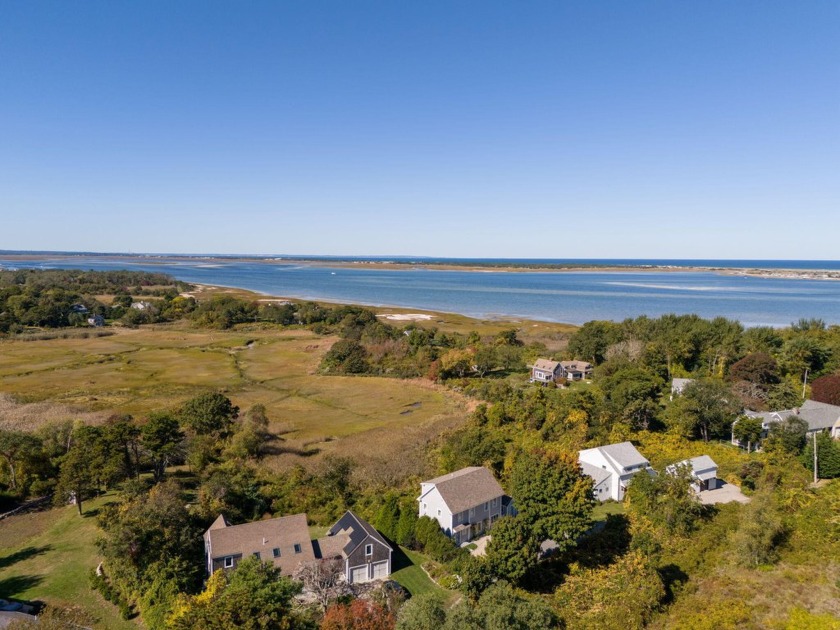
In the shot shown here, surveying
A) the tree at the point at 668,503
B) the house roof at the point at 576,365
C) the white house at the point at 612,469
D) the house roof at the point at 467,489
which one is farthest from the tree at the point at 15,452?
the house roof at the point at 576,365

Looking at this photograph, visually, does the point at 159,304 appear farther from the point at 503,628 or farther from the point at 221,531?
the point at 503,628

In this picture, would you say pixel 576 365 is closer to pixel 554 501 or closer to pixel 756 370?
pixel 756 370

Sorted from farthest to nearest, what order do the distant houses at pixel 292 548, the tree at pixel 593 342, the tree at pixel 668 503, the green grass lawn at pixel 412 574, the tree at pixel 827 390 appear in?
the tree at pixel 593 342 → the tree at pixel 827 390 → the tree at pixel 668 503 → the distant houses at pixel 292 548 → the green grass lawn at pixel 412 574

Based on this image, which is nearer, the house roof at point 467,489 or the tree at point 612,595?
the tree at point 612,595

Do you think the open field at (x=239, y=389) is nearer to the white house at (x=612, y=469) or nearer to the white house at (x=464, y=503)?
the white house at (x=464, y=503)

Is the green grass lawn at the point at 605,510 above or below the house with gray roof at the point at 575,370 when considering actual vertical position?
below
